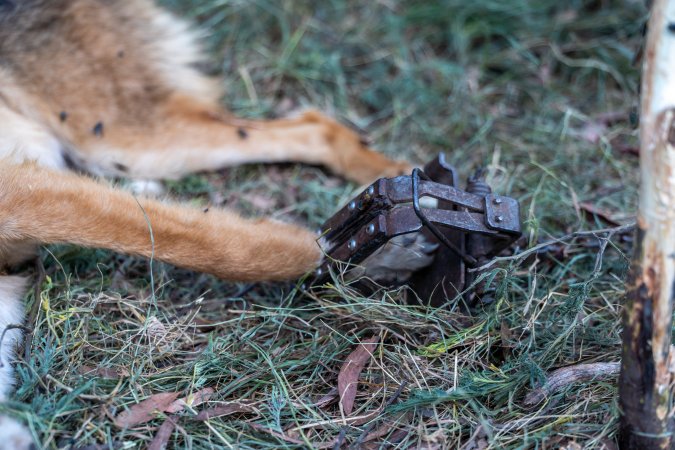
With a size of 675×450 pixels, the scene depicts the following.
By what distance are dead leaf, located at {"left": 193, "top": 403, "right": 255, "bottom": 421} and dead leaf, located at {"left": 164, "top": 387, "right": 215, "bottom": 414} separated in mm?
53

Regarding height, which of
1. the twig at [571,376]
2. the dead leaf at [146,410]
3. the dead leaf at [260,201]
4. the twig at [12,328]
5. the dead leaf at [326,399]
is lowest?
the dead leaf at [326,399]

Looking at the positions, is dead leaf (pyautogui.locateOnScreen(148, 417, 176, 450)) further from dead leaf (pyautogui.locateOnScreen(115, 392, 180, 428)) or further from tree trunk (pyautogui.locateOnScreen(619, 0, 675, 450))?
tree trunk (pyautogui.locateOnScreen(619, 0, 675, 450))

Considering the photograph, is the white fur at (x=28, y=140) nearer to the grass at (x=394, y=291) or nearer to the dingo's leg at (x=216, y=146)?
the dingo's leg at (x=216, y=146)

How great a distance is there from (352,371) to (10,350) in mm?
1252

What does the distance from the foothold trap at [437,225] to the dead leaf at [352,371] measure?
30 cm

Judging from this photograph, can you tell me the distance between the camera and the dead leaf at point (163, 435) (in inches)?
85.8

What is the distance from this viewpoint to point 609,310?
2670 millimetres

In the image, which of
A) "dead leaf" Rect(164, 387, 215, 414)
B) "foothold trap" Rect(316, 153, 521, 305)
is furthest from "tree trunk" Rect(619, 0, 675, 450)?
"dead leaf" Rect(164, 387, 215, 414)

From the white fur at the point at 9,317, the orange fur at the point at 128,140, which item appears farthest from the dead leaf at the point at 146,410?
the orange fur at the point at 128,140

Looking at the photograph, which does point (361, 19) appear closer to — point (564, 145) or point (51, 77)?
point (564, 145)

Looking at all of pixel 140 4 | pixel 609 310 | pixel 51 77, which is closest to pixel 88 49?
pixel 51 77

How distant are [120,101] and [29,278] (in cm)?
106

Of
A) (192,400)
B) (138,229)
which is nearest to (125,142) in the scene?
(138,229)

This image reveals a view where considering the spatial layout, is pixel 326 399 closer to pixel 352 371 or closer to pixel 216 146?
pixel 352 371
